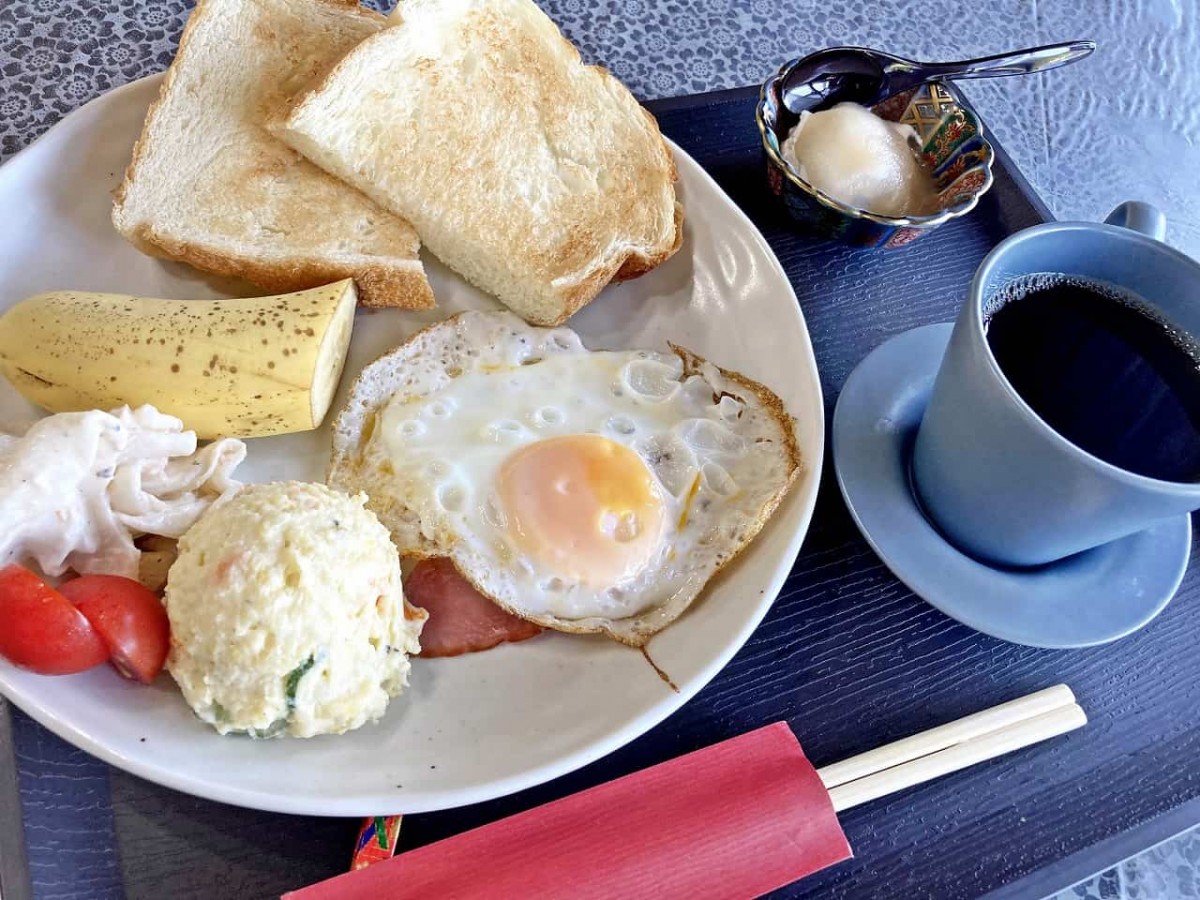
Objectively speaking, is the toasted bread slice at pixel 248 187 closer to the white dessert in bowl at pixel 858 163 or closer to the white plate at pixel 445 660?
the white plate at pixel 445 660

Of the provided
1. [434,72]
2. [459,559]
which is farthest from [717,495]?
[434,72]

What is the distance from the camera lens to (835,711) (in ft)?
3.72

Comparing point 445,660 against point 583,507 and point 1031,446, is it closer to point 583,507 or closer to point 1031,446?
point 583,507

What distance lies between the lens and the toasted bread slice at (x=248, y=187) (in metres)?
1.32

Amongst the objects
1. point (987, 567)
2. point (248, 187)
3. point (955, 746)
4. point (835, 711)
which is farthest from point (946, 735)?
point (248, 187)

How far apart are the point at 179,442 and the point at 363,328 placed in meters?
0.36

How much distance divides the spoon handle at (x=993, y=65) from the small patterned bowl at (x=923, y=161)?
24mm

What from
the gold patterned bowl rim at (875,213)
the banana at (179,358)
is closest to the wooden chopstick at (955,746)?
the gold patterned bowl rim at (875,213)

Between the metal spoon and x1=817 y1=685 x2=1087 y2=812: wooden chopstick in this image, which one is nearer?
x1=817 y1=685 x2=1087 y2=812: wooden chopstick

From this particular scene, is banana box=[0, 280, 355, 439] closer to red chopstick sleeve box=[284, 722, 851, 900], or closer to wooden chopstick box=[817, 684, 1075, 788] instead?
red chopstick sleeve box=[284, 722, 851, 900]

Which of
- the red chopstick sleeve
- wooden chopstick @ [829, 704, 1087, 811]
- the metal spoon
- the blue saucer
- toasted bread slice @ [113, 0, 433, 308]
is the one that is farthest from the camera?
the metal spoon

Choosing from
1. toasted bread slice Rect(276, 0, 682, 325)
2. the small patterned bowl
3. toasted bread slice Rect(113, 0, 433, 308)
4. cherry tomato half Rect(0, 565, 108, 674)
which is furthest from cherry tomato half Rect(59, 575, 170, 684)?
the small patterned bowl

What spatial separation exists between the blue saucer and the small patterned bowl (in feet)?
→ 1.13

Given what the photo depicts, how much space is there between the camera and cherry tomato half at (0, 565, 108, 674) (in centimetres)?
89
